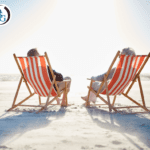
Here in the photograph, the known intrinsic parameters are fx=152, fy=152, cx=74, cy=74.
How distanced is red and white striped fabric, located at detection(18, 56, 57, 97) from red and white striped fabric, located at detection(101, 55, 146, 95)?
1260 millimetres

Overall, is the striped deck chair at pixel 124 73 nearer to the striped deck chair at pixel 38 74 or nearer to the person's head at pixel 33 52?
the striped deck chair at pixel 38 74

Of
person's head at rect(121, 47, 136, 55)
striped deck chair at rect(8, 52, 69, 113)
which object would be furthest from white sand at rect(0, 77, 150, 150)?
person's head at rect(121, 47, 136, 55)

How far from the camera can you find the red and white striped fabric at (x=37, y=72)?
303 centimetres

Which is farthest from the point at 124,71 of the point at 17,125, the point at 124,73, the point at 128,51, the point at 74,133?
the point at 17,125

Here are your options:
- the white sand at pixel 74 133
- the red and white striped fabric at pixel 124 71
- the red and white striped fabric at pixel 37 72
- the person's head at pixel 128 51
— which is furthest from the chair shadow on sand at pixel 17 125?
the person's head at pixel 128 51

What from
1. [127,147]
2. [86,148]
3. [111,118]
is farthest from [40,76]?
[127,147]

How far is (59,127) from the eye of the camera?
2.15 m

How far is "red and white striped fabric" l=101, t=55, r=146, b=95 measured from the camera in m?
2.93

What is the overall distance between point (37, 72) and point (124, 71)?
1.76 m

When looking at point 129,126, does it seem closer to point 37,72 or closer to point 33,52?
point 37,72

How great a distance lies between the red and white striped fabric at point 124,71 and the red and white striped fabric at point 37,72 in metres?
1.26

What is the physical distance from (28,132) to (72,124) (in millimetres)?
651

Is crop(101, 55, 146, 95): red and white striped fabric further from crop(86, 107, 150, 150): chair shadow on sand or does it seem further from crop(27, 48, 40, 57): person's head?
crop(27, 48, 40, 57): person's head

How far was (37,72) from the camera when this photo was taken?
3107 millimetres
